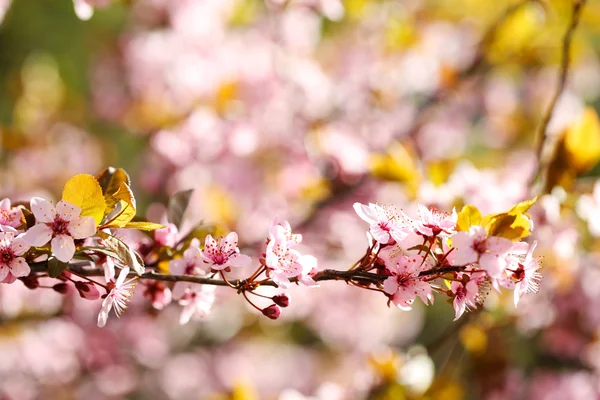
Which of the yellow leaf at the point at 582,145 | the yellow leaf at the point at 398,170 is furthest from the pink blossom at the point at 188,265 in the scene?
the yellow leaf at the point at 582,145

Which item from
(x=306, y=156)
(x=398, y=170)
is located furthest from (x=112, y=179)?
(x=306, y=156)

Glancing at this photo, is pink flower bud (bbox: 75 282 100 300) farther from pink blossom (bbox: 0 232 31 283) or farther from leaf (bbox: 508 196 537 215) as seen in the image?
leaf (bbox: 508 196 537 215)

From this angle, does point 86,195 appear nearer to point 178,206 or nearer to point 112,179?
point 112,179

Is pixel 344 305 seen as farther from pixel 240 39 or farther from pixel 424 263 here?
pixel 424 263

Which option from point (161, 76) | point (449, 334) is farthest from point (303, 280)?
point (161, 76)

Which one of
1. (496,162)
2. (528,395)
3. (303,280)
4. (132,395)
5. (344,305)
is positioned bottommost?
(132,395)

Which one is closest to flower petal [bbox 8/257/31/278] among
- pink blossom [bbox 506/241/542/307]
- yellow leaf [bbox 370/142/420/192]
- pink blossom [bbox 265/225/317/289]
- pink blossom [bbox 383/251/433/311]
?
pink blossom [bbox 265/225/317/289]
